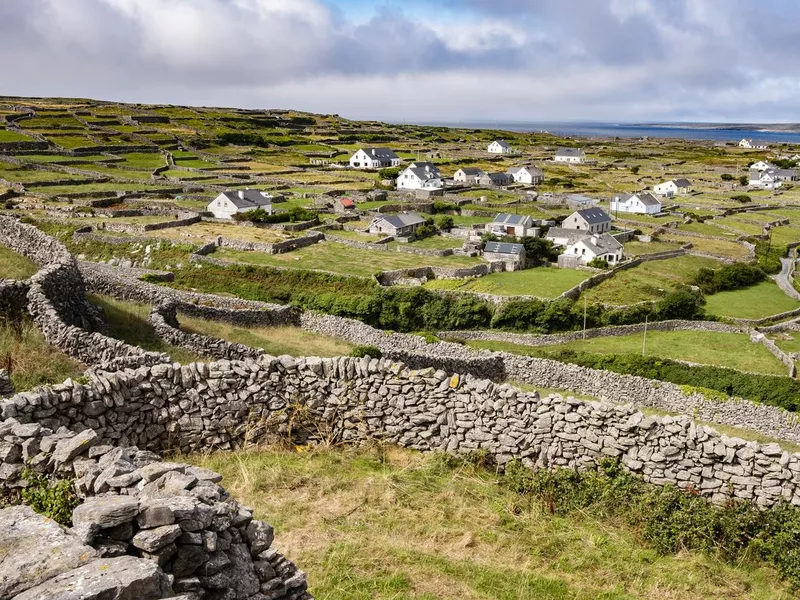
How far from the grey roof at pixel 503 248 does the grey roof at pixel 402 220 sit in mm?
11491

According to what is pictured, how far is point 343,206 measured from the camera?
89.5m

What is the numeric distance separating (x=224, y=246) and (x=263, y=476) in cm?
5910

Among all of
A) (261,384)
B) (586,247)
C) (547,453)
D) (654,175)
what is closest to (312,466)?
(261,384)

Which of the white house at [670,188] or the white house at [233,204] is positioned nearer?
the white house at [233,204]

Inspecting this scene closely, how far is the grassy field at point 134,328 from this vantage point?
64.7 feet

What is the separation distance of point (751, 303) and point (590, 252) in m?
16.9

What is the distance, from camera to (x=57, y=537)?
5371mm

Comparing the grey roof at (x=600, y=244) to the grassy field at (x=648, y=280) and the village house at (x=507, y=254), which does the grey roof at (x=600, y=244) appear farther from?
the village house at (x=507, y=254)

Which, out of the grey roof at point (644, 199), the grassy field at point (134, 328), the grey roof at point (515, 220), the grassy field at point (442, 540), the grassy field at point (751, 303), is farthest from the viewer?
the grey roof at point (644, 199)

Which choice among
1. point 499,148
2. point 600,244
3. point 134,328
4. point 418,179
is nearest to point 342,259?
point 600,244

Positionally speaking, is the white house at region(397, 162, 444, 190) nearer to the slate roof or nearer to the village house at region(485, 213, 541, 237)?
the village house at region(485, 213, 541, 237)

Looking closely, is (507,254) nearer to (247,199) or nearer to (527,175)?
(247,199)

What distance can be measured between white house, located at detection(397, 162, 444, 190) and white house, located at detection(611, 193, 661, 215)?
28.9m

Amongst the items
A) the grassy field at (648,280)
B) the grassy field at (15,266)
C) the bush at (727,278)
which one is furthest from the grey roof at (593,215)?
the grassy field at (15,266)
